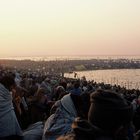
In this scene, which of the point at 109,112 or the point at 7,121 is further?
the point at 7,121

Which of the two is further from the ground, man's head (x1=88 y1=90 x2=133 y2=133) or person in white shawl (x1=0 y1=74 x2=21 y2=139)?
man's head (x1=88 y1=90 x2=133 y2=133)

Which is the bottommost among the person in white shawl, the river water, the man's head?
the river water

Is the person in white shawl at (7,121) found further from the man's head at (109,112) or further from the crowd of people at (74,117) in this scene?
the man's head at (109,112)

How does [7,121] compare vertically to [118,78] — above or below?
above

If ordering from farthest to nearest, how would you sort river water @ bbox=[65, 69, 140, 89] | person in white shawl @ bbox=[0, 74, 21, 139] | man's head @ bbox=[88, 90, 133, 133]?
river water @ bbox=[65, 69, 140, 89] → person in white shawl @ bbox=[0, 74, 21, 139] → man's head @ bbox=[88, 90, 133, 133]

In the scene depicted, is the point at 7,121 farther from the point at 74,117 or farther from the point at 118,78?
the point at 118,78

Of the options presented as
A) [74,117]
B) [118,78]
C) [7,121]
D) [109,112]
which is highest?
[109,112]

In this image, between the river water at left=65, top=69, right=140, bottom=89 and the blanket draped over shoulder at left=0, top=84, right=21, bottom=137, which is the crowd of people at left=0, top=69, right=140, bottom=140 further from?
the river water at left=65, top=69, right=140, bottom=89

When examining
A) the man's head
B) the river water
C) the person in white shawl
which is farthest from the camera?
the river water

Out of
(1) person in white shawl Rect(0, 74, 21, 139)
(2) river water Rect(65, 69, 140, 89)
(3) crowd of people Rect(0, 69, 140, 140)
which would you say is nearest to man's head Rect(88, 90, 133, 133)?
(3) crowd of people Rect(0, 69, 140, 140)

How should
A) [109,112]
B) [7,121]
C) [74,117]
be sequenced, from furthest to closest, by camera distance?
[7,121] → [74,117] → [109,112]

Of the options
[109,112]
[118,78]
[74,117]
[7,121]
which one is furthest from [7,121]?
[118,78]

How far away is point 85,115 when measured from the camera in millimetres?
5035

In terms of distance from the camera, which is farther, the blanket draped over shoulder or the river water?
the river water
